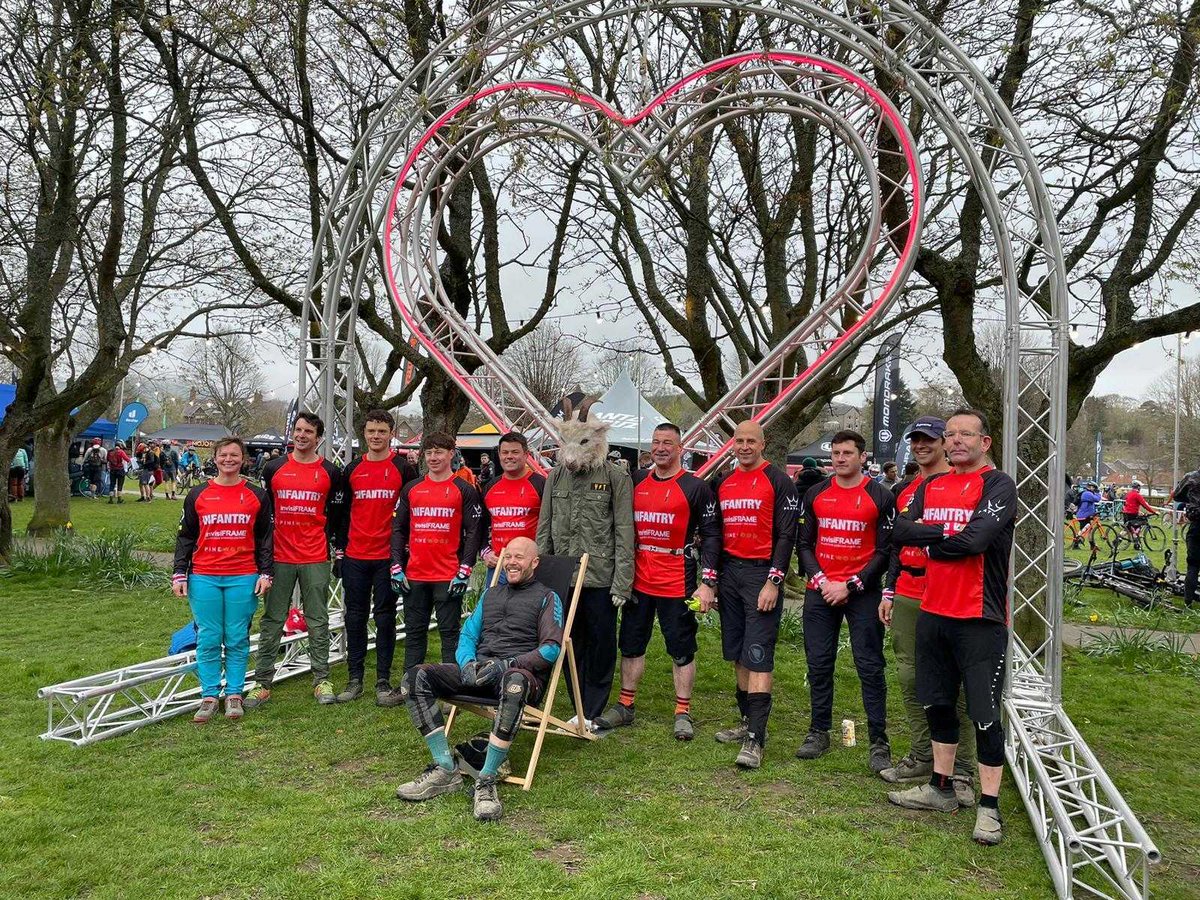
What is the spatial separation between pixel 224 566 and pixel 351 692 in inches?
48.5

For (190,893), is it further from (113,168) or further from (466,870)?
(113,168)

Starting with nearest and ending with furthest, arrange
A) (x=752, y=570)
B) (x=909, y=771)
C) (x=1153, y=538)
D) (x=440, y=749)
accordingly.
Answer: (x=440, y=749)
(x=909, y=771)
(x=752, y=570)
(x=1153, y=538)

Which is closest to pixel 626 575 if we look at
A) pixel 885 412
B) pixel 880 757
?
pixel 880 757

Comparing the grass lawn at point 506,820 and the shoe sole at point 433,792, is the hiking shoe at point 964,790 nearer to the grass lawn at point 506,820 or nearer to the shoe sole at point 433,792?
the grass lawn at point 506,820

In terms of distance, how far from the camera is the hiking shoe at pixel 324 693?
5.63 m

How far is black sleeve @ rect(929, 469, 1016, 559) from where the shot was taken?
3.77 m

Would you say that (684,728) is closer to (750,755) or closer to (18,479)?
(750,755)

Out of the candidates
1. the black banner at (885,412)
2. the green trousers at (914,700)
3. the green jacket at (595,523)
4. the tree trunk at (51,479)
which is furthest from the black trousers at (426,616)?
the tree trunk at (51,479)

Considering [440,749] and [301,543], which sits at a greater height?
[301,543]

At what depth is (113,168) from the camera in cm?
969

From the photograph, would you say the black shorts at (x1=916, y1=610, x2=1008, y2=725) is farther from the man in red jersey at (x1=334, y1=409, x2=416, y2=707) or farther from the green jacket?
the man in red jersey at (x1=334, y1=409, x2=416, y2=707)

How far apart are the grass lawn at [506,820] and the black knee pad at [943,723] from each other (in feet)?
1.22

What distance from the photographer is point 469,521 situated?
18.1 ft

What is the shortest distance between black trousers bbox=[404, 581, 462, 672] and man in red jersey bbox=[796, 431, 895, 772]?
224 centimetres
